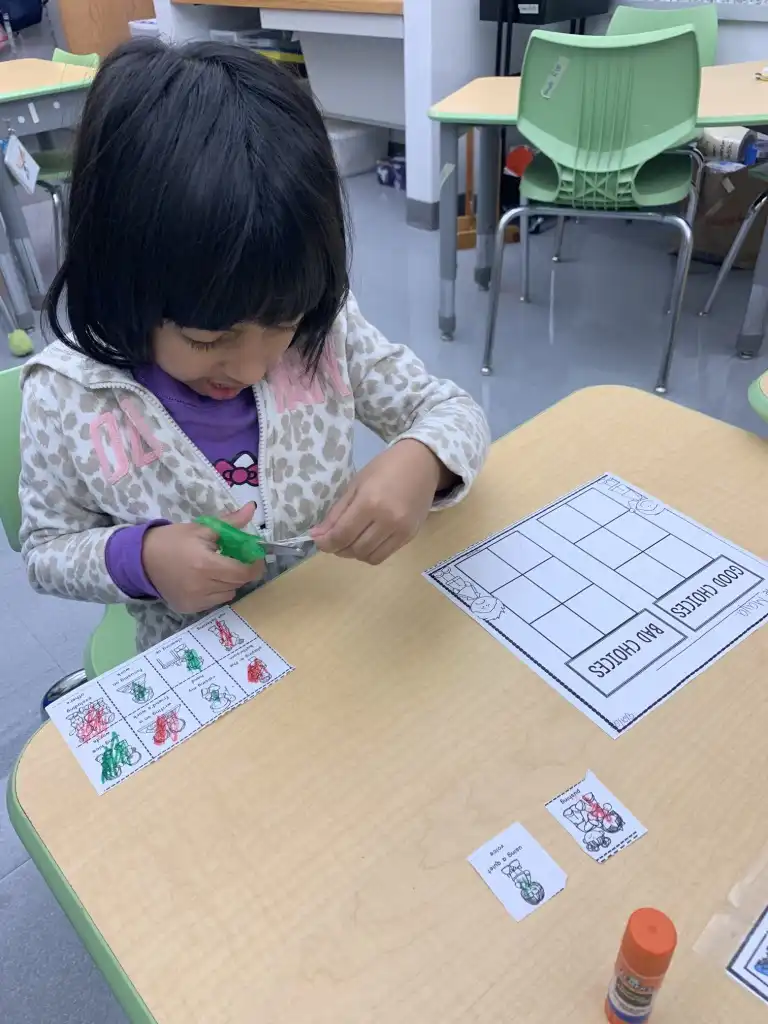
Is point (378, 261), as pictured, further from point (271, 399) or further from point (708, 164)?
point (271, 399)

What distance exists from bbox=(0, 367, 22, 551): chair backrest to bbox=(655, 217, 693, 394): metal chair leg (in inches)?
61.7

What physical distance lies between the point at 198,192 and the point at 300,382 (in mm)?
267

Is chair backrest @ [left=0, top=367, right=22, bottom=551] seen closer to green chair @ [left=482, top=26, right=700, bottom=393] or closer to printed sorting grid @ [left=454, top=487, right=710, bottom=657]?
printed sorting grid @ [left=454, top=487, right=710, bottom=657]

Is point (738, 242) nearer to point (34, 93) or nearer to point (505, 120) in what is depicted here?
point (505, 120)

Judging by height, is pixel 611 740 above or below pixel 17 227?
above

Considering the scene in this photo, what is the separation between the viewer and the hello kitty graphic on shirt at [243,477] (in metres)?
0.71

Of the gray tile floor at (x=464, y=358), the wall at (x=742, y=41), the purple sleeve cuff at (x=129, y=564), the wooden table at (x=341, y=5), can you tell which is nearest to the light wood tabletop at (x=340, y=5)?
the wooden table at (x=341, y=5)

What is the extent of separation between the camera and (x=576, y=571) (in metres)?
0.61

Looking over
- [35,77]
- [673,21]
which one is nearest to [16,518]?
[35,77]

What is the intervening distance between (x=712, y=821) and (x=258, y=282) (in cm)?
42

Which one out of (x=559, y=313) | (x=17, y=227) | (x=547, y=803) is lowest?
(x=559, y=313)

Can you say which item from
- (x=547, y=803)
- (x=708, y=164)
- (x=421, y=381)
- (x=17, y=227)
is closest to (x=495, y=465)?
(x=421, y=381)

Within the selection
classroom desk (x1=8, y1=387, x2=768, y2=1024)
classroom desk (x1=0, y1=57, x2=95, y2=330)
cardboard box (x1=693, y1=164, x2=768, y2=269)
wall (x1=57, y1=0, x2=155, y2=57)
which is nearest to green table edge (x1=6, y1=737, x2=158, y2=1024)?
classroom desk (x1=8, y1=387, x2=768, y2=1024)

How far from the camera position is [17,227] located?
238 cm
